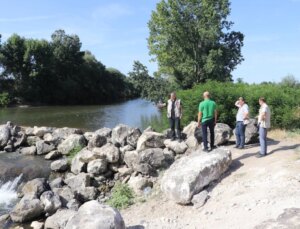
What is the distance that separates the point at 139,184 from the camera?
47.8ft

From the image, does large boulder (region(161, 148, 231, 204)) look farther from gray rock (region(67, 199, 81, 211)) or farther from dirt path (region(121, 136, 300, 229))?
gray rock (region(67, 199, 81, 211))

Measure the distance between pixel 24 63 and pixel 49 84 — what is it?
7.28m

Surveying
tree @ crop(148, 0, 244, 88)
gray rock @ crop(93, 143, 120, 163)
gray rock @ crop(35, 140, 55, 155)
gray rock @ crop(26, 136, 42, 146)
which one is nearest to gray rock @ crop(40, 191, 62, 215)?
gray rock @ crop(93, 143, 120, 163)

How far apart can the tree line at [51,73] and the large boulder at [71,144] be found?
38.1 m

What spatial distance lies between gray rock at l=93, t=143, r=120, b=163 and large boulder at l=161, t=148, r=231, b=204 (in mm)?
5646

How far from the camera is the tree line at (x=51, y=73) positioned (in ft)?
226

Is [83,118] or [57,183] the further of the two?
[83,118]

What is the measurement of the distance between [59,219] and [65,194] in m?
2.92

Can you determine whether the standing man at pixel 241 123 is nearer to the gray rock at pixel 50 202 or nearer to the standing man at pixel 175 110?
the standing man at pixel 175 110

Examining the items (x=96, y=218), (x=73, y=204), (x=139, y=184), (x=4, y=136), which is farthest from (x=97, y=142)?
(x=96, y=218)

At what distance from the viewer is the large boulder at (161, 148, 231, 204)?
11.7 metres

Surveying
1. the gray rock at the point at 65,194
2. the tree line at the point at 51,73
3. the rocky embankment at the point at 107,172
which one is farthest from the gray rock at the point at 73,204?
the tree line at the point at 51,73

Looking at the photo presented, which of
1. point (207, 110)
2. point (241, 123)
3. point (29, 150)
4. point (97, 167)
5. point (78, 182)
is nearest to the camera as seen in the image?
point (207, 110)

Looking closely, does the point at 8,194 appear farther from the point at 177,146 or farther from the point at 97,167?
the point at 177,146
